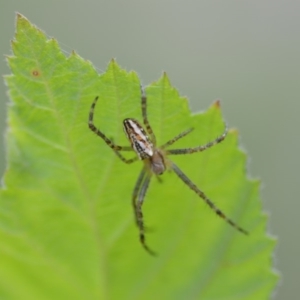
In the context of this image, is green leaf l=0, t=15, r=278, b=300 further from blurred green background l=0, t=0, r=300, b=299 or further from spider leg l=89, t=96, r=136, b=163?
blurred green background l=0, t=0, r=300, b=299

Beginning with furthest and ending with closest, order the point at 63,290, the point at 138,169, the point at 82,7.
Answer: the point at 82,7 < the point at 138,169 < the point at 63,290

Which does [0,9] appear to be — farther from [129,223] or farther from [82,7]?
[129,223]

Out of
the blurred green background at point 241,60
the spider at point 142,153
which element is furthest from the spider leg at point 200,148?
the blurred green background at point 241,60

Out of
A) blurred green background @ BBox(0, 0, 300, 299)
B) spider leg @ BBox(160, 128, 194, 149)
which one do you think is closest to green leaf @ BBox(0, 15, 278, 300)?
spider leg @ BBox(160, 128, 194, 149)

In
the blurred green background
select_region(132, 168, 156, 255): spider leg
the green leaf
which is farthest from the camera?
the blurred green background

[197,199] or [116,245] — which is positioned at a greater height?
[197,199]

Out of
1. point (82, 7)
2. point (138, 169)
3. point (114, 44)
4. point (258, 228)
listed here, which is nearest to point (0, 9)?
point (82, 7)
